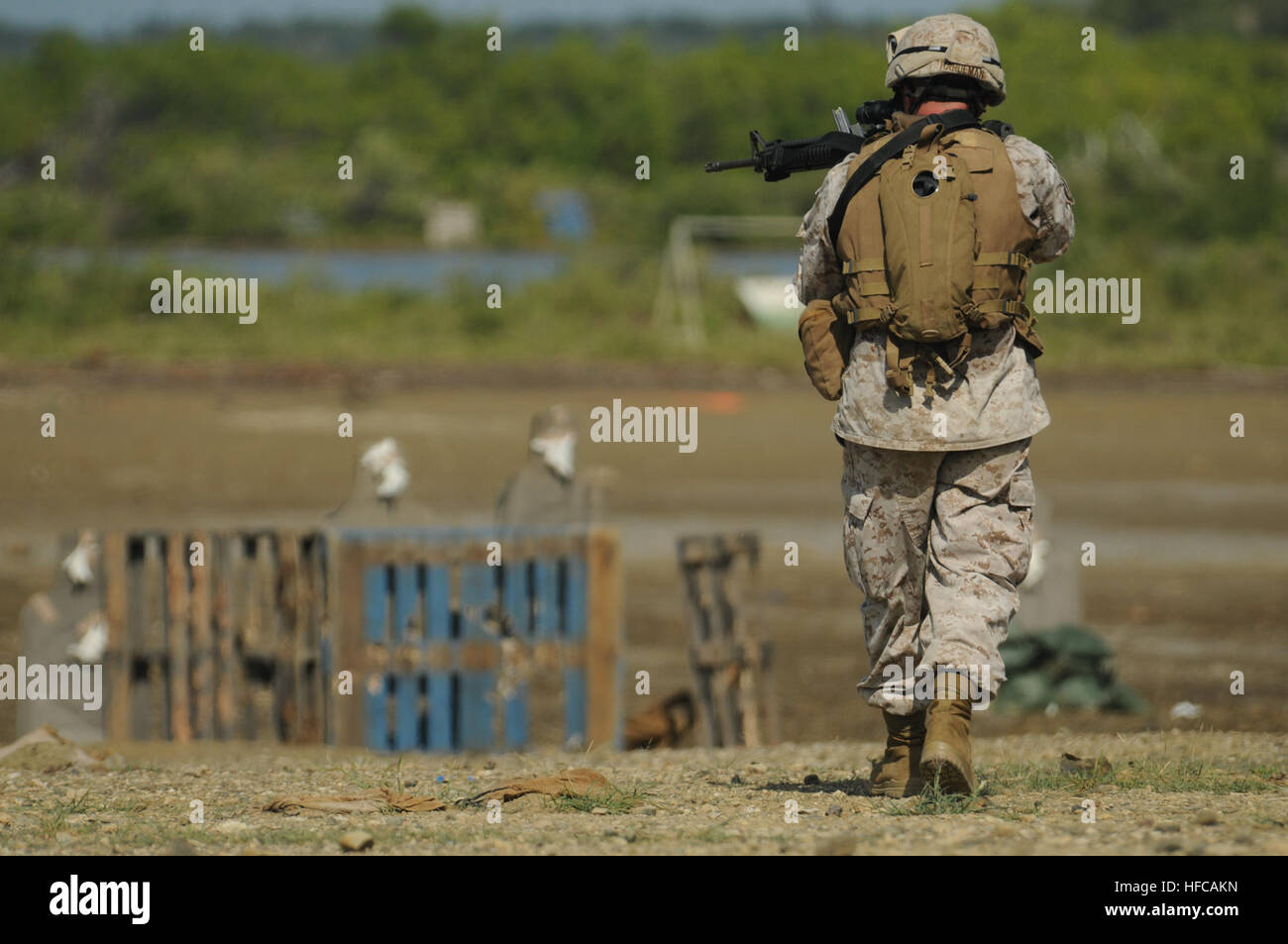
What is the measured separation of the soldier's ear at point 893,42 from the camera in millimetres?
4730

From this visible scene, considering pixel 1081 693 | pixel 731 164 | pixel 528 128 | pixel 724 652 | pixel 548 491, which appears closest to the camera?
pixel 731 164

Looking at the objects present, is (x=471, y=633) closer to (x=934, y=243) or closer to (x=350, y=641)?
(x=350, y=641)

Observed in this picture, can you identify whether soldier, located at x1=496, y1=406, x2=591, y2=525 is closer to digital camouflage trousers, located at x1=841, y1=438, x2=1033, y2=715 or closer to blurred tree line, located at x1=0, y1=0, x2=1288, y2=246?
digital camouflage trousers, located at x1=841, y1=438, x2=1033, y2=715

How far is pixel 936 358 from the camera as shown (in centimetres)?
457

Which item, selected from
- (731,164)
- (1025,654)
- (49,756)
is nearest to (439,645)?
(49,756)

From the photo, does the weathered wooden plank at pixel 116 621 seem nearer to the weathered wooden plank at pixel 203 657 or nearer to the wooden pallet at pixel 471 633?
the weathered wooden plank at pixel 203 657

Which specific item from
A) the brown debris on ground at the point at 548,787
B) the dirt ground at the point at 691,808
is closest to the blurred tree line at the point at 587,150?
the dirt ground at the point at 691,808

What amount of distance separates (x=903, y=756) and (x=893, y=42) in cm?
181

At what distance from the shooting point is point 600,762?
236 inches

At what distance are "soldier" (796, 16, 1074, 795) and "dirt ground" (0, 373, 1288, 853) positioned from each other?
0.42 m

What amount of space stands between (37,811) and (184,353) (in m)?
21.8

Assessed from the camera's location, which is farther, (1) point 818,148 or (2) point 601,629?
(2) point 601,629

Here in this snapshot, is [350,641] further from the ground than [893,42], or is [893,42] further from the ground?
[893,42]

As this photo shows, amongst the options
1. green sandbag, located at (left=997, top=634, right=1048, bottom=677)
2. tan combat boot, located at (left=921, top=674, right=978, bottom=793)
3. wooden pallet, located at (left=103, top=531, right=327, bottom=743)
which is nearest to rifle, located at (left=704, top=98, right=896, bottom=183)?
tan combat boot, located at (left=921, top=674, right=978, bottom=793)
